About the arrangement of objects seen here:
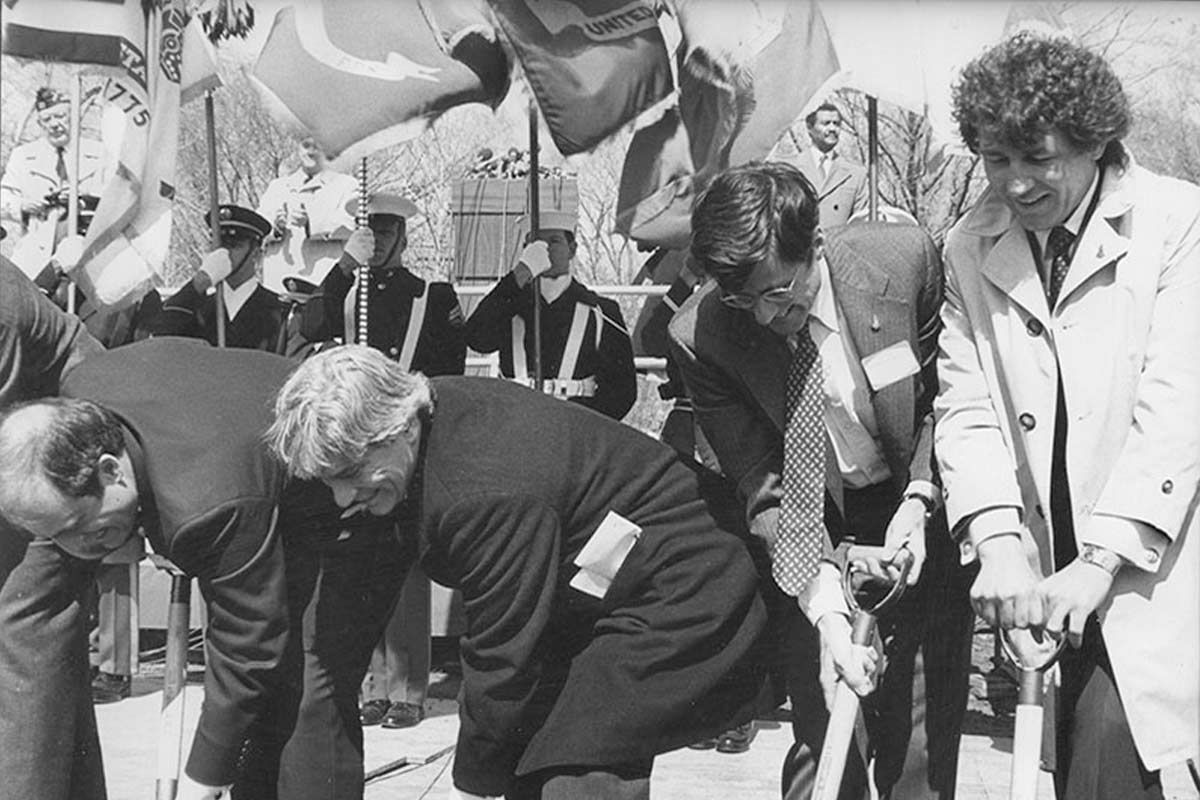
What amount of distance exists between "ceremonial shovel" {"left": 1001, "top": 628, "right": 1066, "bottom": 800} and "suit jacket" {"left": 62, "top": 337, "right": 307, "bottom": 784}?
4.26 ft

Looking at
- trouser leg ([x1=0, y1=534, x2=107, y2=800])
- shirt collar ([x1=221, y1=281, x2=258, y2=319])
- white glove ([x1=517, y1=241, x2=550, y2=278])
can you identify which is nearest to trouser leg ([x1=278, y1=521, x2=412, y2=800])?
trouser leg ([x1=0, y1=534, x2=107, y2=800])

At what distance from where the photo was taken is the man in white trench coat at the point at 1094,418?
248cm

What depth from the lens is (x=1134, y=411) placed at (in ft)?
8.29

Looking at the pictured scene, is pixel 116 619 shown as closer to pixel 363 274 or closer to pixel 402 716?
pixel 402 716

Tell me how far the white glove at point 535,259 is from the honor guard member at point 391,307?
0.30 metres

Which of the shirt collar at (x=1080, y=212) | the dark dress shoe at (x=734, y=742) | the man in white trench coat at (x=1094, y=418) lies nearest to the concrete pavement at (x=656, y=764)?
the dark dress shoe at (x=734, y=742)

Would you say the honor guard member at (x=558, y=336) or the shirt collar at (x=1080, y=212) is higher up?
the shirt collar at (x=1080, y=212)

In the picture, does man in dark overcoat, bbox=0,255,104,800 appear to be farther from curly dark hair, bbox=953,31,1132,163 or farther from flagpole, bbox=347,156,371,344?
curly dark hair, bbox=953,31,1132,163

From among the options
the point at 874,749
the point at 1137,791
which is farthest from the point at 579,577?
the point at 1137,791

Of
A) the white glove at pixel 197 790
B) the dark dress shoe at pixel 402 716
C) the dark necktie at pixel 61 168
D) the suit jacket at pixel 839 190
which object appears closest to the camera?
the white glove at pixel 197 790

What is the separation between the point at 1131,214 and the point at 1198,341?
0.22 m

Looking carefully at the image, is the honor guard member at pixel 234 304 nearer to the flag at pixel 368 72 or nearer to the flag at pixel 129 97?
the flag at pixel 129 97

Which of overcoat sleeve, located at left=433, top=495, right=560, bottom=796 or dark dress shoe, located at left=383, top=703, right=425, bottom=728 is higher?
overcoat sleeve, located at left=433, top=495, right=560, bottom=796

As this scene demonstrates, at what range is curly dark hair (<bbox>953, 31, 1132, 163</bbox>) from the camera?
2502mm
